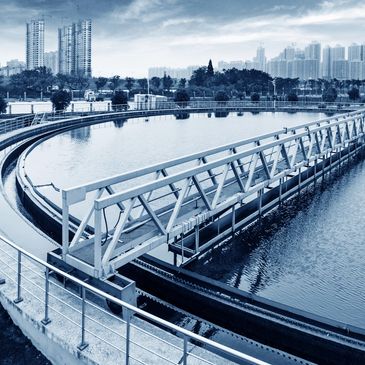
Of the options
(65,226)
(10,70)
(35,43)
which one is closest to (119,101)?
(65,226)

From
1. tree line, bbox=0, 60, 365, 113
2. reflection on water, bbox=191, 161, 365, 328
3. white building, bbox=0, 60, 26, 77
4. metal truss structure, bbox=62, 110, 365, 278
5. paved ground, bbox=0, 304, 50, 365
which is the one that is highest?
white building, bbox=0, 60, 26, 77

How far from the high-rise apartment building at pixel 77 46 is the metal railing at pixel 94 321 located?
11279 cm

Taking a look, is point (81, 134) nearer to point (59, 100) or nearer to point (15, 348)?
point (59, 100)

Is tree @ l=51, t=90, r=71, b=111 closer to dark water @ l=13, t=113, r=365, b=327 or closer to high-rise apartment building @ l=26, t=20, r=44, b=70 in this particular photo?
dark water @ l=13, t=113, r=365, b=327

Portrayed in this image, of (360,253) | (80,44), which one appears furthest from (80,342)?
(80,44)

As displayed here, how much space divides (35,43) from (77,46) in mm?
13498

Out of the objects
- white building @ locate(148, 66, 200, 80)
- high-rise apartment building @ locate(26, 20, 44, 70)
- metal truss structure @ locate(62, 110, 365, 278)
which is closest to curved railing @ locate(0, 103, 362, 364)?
metal truss structure @ locate(62, 110, 365, 278)

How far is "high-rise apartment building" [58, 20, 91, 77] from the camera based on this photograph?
11306 centimetres

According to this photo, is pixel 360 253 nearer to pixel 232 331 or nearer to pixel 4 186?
pixel 232 331

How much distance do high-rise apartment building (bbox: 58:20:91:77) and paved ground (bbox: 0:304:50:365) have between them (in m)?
113

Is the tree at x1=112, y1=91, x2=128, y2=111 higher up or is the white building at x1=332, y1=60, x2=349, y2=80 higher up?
the white building at x1=332, y1=60, x2=349, y2=80

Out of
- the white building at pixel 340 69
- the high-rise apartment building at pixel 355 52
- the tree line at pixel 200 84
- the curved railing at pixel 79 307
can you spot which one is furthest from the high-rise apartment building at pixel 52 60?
A: the curved railing at pixel 79 307

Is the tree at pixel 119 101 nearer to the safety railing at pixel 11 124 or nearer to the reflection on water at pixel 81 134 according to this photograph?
the reflection on water at pixel 81 134

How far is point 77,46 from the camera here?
114 meters
